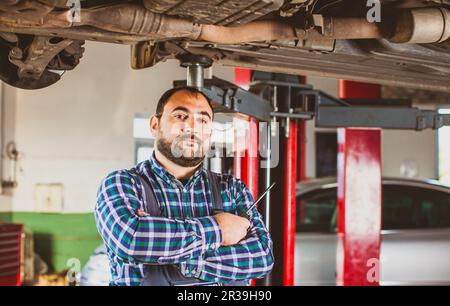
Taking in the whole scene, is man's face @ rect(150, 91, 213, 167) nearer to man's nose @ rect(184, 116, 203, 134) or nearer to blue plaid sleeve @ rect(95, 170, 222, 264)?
man's nose @ rect(184, 116, 203, 134)

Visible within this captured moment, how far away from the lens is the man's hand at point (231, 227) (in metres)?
1.51

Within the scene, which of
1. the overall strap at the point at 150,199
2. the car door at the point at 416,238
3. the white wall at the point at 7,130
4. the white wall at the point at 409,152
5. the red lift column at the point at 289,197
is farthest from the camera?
the white wall at the point at 409,152

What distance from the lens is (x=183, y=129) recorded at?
159cm

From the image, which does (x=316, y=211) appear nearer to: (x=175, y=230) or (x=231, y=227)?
(x=231, y=227)

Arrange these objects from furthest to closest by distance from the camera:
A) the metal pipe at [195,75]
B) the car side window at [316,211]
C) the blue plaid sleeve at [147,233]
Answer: the car side window at [316,211] < the metal pipe at [195,75] < the blue plaid sleeve at [147,233]

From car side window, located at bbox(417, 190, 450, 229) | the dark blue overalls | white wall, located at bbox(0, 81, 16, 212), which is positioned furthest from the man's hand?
white wall, located at bbox(0, 81, 16, 212)

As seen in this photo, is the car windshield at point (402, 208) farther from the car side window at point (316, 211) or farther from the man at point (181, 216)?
the man at point (181, 216)

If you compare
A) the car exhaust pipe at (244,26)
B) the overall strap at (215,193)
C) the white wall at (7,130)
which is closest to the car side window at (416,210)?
the car exhaust pipe at (244,26)

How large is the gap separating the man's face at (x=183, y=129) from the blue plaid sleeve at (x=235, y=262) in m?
0.25

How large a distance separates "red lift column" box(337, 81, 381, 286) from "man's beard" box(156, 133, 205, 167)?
227 centimetres

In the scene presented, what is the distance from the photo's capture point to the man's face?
159 cm

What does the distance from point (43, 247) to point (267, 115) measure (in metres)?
3.34

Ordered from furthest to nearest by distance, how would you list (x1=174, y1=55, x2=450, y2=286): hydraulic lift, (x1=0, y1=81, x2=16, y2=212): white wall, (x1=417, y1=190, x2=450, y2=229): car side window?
(x1=0, y1=81, x2=16, y2=212): white wall, (x1=417, y1=190, x2=450, y2=229): car side window, (x1=174, y1=55, x2=450, y2=286): hydraulic lift

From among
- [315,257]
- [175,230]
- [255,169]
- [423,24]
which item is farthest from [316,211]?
[175,230]
